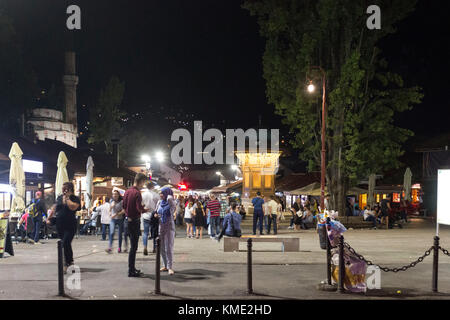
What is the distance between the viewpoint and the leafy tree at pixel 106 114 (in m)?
61.6

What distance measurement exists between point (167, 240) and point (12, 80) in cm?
3770

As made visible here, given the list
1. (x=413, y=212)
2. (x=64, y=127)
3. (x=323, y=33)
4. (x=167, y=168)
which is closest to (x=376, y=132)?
(x=323, y=33)

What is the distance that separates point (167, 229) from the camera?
1036cm

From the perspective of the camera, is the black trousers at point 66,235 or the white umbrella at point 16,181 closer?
the black trousers at point 66,235

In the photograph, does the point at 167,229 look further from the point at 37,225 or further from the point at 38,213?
the point at 37,225

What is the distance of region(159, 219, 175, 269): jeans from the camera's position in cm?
1027

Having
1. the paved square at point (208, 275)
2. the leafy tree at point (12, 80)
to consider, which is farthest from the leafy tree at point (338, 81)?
the leafy tree at point (12, 80)

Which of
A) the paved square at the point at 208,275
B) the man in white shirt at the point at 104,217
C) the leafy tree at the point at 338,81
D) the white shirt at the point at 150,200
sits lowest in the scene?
the paved square at the point at 208,275

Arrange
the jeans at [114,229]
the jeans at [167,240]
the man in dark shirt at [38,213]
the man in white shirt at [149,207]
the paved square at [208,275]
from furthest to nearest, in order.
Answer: the man in dark shirt at [38,213]
the jeans at [114,229]
the man in white shirt at [149,207]
the jeans at [167,240]
the paved square at [208,275]

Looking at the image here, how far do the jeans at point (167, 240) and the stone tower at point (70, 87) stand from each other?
179 ft

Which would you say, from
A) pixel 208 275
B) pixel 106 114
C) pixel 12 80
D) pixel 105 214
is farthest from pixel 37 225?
pixel 106 114

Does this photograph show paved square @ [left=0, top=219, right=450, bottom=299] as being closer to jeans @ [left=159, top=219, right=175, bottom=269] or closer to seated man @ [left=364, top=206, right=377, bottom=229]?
jeans @ [left=159, top=219, right=175, bottom=269]

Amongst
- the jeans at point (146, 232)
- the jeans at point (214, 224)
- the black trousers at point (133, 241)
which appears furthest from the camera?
the jeans at point (214, 224)

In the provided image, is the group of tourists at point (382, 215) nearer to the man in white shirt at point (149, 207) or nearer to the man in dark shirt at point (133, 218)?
the man in white shirt at point (149, 207)
